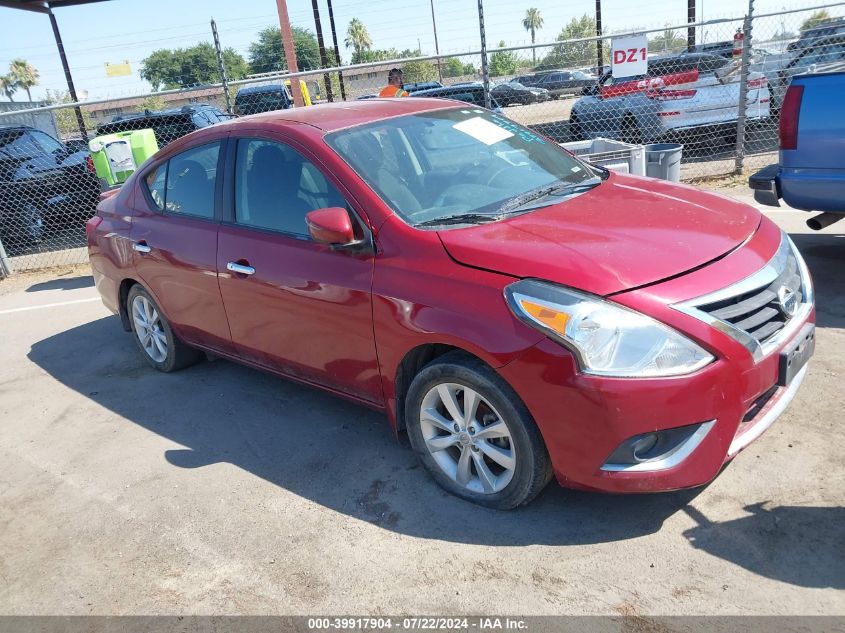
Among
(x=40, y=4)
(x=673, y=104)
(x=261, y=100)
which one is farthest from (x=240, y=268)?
(x=40, y=4)

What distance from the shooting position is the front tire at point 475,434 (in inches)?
113

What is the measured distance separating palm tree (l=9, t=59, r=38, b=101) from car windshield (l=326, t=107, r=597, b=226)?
99446 mm

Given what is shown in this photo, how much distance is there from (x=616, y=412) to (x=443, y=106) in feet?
8.05

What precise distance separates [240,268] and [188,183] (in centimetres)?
96

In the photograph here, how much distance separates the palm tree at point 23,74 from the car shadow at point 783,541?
102 metres

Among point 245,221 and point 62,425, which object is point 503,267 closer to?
point 245,221

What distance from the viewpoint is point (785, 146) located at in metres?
5.14

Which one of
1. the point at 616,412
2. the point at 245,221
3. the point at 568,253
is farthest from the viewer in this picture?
the point at 245,221

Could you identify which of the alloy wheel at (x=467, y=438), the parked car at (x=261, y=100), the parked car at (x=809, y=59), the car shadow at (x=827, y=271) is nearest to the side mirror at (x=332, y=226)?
the alloy wheel at (x=467, y=438)

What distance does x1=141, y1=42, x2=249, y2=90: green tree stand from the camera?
44.5 meters

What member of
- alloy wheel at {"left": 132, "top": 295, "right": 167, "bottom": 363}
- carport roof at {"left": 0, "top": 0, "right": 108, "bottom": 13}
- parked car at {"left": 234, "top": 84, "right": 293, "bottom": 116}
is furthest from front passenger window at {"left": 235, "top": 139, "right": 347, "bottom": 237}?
carport roof at {"left": 0, "top": 0, "right": 108, "bottom": 13}

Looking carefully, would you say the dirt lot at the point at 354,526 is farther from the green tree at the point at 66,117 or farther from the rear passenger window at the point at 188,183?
the green tree at the point at 66,117

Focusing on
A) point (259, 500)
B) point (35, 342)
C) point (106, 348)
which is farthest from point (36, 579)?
point (35, 342)

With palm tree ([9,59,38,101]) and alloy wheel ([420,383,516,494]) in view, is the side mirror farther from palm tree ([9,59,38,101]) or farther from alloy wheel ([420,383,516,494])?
palm tree ([9,59,38,101])
